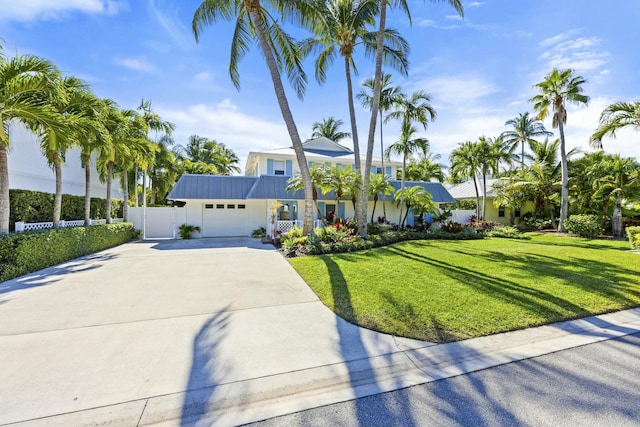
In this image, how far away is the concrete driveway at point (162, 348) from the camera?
2.65 meters

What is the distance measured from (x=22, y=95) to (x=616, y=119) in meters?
23.3

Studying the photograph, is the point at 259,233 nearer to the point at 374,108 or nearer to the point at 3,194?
the point at 374,108

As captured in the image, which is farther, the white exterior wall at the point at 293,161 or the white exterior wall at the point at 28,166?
the white exterior wall at the point at 293,161

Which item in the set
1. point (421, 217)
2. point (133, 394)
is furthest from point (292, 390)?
point (421, 217)

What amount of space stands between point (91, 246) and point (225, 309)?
391 inches

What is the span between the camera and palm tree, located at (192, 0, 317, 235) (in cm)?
1055

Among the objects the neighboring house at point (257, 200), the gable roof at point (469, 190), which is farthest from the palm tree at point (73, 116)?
the gable roof at point (469, 190)

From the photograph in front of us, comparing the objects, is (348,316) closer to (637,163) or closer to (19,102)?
(19,102)

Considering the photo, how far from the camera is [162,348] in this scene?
3.67 meters

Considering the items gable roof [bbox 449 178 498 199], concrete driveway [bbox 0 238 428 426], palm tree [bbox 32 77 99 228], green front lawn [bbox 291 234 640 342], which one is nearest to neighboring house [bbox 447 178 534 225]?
gable roof [bbox 449 178 498 199]

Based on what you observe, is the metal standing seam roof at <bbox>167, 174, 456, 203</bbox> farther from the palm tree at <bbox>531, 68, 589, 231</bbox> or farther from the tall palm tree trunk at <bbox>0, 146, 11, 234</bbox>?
Answer: the palm tree at <bbox>531, 68, 589, 231</bbox>

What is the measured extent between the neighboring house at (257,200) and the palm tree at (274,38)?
5.30 metres

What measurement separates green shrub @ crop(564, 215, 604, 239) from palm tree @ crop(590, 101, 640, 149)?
220 inches

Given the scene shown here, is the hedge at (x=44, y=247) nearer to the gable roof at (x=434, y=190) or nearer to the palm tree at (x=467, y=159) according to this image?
the gable roof at (x=434, y=190)
